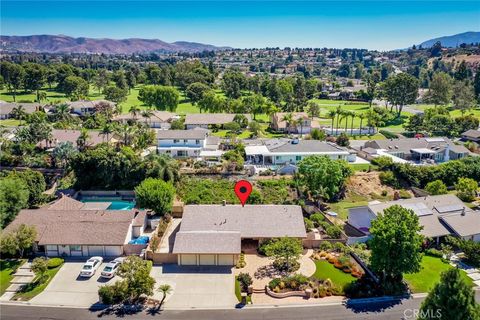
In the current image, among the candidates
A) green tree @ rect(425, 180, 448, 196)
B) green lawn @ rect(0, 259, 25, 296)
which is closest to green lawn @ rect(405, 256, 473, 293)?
green tree @ rect(425, 180, 448, 196)

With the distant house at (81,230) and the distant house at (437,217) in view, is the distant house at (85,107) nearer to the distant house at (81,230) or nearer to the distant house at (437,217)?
the distant house at (81,230)

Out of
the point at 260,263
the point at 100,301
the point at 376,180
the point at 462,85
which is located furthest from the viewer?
the point at 462,85

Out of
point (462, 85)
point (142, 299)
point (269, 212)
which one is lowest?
point (142, 299)

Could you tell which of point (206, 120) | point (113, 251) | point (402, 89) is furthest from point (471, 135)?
point (113, 251)

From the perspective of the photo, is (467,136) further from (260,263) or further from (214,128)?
(260,263)

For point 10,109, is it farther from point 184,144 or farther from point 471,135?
point 471,135

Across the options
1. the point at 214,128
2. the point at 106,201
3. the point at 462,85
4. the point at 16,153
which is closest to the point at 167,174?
the point at 106,201
